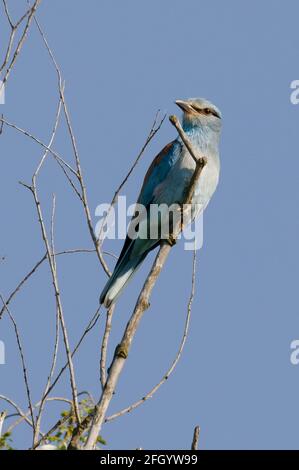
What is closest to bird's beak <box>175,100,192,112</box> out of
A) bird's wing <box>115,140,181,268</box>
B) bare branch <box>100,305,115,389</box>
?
bird's wing <box>115,140,181,268</box>

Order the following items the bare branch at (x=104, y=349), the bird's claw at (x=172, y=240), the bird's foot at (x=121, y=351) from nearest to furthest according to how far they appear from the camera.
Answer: the bird's foot at (x=121, y=351), the bare branch at (x=104, y=349), the bird's claw at (x=172, y=240)

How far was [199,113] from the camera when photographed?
9.31 metres

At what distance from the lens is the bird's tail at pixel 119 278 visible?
746cm

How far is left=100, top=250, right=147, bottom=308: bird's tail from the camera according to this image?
24.5 feet

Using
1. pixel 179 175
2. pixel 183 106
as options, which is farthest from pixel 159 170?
pixel 183 106

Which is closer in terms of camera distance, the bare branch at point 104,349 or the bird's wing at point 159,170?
the bare branch at point 104,349

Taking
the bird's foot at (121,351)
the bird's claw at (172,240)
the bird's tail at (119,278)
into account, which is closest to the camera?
the bird's foot at (121,351)

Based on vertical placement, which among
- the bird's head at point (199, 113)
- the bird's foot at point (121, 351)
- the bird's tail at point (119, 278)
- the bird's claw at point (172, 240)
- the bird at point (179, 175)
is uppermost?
the bird's head at point (199, 113)

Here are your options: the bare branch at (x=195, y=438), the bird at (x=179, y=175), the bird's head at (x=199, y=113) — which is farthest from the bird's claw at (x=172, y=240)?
the bare branch at (x=195, y=438)

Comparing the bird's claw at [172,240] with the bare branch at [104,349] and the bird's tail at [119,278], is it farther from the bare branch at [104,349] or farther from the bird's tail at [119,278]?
the bare branch at [104,349]

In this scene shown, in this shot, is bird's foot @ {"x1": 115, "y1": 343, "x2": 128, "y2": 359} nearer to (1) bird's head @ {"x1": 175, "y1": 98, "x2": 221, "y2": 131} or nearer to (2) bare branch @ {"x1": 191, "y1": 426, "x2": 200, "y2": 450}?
(2) bare branch @ {"x1": 191, "y1": 426, "x2": 200, "y2": 450}

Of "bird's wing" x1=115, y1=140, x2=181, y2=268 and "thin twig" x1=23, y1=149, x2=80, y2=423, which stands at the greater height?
"bird's wing" x1=115, y1=140, x2=181, y2=268

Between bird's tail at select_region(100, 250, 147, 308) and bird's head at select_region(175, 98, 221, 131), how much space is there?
1454mm
